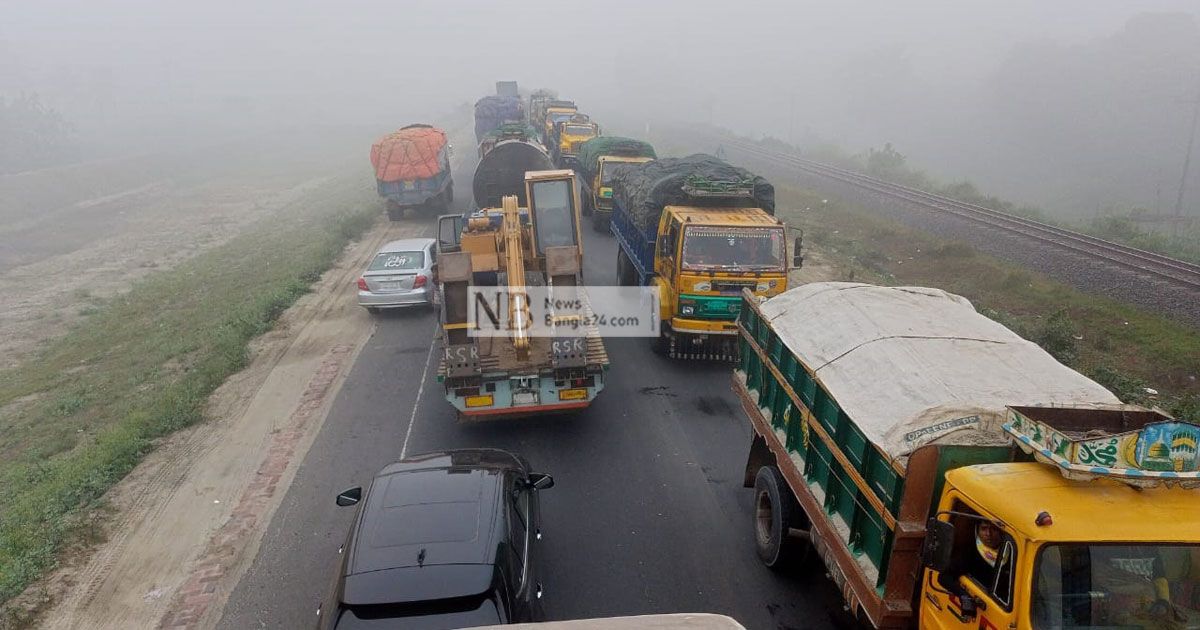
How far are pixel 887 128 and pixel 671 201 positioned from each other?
75982 mm

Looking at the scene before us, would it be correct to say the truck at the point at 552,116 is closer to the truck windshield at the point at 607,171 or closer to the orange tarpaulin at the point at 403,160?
the orange tarpaulin at the point at 403,160

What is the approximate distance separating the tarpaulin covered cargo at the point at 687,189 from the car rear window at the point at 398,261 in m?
4.71

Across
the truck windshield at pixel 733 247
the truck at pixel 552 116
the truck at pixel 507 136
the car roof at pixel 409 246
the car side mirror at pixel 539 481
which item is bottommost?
the car side mirror at pixel 539 481

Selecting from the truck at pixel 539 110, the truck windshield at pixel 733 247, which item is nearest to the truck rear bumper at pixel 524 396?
the truck windshield at pixel 733 247

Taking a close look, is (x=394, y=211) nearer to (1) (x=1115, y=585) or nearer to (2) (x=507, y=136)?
(2) (x=507, y=136)

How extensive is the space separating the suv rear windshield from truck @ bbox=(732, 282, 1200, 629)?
9.03ft

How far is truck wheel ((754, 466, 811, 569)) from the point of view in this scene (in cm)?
621

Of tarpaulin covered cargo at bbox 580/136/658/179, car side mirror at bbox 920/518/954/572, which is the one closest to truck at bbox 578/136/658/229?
tarpaulin covered cargo at bbox 580/136/658/179

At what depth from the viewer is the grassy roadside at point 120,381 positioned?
25.1 feet

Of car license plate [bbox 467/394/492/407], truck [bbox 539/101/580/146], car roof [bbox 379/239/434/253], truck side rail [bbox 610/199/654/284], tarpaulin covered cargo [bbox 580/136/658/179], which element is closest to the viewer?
car license plate [bbox 467/394/492/407]

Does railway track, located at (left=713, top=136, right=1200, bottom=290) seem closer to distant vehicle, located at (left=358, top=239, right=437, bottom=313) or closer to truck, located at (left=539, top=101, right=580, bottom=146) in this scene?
truck, located at (left=539, top=101, right=580, bottom=146)

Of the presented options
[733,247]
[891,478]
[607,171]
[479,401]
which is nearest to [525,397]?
[479,401]

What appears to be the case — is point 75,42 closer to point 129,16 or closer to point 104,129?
point 129,16

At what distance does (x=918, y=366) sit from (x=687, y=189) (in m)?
7.59
